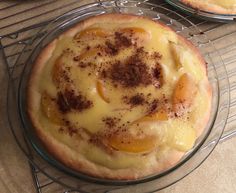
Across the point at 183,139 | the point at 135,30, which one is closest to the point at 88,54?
the point at 135,30

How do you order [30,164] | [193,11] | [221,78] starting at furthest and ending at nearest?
[193,11] → [221,78] → [30,164]

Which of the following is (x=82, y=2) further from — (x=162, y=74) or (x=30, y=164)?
(x=30, y=164)

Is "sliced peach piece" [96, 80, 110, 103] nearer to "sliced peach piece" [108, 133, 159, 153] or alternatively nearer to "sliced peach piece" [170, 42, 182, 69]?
"sliced peach piece" [108, 133, 159, 153]

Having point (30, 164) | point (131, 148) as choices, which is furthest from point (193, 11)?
point (30, 164)

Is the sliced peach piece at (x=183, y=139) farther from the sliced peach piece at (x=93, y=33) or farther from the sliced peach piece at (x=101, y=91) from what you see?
the sliced peach piece at (x=93, y=33)

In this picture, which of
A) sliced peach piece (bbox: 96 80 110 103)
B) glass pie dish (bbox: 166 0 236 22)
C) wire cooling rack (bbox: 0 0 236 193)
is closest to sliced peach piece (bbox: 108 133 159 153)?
sliced peach piece (bbox: 96 80 110 103)

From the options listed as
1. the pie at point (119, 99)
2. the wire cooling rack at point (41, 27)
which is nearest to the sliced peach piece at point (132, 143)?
the pie at point (119, 99)

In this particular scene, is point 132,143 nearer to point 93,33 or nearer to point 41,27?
point 93,33
